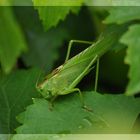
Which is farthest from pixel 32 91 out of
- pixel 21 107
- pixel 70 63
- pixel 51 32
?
pixel 51 32

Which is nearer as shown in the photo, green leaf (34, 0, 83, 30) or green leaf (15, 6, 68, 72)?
green leaf (34, 0, 83, 30)

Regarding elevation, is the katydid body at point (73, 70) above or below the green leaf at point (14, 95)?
above

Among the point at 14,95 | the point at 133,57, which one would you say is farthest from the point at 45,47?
the point at 133,57

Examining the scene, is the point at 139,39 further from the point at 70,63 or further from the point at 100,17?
the point at 100,17

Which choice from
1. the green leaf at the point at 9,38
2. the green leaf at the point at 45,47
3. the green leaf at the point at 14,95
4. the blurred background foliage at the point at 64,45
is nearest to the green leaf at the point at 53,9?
the green leaf at the point at 9,38

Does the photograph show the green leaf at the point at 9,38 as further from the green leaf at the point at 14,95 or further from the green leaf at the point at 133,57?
the green leaf at the point at 133,57

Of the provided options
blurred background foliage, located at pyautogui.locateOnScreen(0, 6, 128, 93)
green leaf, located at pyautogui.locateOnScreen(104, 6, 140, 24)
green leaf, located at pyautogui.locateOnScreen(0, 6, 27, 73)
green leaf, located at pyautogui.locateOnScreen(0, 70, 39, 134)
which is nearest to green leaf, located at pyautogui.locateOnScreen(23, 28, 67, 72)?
blurred background foliage, located at pyautogui.locateOnScreen(0, 6, 128, 93)

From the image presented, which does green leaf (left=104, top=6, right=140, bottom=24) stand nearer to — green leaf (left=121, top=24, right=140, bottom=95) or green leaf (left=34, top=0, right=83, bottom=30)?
green leaf (left=121, top=24, right=140, bottom=95)
